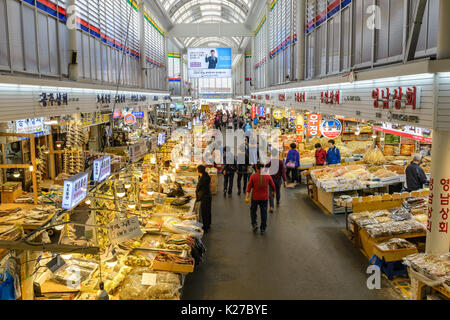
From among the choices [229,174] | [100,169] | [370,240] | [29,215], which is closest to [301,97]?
[229,174]

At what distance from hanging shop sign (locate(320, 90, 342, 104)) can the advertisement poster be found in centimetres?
1430

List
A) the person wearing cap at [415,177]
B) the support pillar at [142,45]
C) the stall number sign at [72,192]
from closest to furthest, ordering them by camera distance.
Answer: the stall number sign at [72,192]
the person wearing cap at [415,177]
the support pillar at [142,45]

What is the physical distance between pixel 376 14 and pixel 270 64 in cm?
1607

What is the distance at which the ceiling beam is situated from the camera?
26703mm

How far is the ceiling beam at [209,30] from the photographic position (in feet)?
87.6

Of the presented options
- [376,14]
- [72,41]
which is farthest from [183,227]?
[72,41]

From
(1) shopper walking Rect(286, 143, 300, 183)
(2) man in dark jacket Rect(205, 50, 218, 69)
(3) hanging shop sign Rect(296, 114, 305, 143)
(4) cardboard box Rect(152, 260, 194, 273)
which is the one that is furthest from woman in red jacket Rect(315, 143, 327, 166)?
(2) man in dark jacket Rect(205, 50, 218, 69)

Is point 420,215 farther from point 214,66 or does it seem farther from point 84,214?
point 214,66

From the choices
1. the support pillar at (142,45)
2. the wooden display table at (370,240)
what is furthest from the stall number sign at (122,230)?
the support pillar at (142,45)

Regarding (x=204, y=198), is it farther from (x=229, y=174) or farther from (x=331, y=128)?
(x=331, y=128)

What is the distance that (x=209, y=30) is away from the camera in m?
26.6

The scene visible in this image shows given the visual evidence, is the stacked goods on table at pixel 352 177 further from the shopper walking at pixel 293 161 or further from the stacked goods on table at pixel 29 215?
the stacked goods on table at pixel 29 215

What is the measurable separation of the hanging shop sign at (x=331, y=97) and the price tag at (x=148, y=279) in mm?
7069

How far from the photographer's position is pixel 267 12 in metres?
23.0
